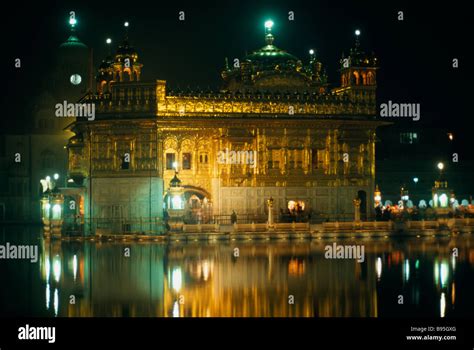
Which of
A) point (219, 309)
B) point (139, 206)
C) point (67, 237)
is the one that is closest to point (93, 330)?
point (219, 309)

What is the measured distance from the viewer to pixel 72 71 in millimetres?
62969

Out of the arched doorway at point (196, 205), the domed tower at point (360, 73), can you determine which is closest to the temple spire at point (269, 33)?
the domed tower at point (360, 73)

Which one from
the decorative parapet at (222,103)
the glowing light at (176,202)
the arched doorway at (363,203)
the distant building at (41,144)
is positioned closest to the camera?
the glowing light at (176,202)

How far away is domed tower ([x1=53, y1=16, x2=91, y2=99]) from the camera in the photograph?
62750 mm

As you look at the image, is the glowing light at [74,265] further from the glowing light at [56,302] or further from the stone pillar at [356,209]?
the stone pillar at [356,209]

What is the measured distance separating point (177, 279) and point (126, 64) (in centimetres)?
2183

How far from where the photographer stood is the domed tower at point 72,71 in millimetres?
62750

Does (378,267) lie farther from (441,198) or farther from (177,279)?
(441,198)

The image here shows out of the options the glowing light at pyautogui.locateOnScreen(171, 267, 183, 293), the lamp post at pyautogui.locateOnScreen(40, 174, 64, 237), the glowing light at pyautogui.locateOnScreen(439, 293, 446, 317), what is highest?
the lamp post at pyautogui.locateOnScreen(40, 174, 64, 237)

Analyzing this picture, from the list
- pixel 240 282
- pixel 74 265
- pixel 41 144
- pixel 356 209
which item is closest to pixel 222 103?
pixel 356 209

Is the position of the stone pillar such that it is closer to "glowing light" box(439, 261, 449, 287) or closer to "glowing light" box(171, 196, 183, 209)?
"glowing light" box(171, 196, 183, 209)

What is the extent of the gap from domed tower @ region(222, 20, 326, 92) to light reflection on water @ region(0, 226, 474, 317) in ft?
42.6

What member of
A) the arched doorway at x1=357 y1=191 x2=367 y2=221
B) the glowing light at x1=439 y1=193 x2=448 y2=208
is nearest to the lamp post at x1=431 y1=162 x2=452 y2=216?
the glowing light at x1=439 y1=193 x2=448 y2=208

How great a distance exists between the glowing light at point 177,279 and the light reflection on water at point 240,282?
0.02 metres
